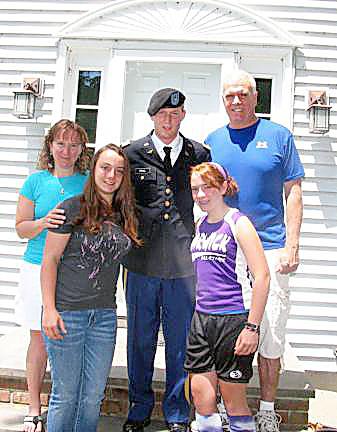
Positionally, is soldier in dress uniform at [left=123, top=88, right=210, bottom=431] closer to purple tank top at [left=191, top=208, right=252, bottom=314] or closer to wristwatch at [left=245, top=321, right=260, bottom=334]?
purple tank top at [left=191, top=208, right=252, bottom=314]

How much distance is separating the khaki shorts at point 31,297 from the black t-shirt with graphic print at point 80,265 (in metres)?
0.44

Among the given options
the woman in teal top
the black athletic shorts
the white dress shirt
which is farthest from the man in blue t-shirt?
the woman in teal top

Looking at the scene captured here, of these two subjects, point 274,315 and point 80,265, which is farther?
point 274,315

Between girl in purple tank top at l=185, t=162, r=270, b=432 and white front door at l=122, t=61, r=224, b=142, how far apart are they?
2456mm

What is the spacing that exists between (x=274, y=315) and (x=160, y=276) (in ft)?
1.93

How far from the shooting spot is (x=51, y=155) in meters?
2.64

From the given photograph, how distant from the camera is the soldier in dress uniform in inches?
100

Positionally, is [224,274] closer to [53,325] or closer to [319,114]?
[53,325]

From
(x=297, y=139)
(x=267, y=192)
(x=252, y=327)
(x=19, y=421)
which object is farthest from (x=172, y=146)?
(x=297, y=139)

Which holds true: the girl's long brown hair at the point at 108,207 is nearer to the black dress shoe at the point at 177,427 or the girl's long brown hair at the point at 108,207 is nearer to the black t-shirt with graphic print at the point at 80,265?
the black t-shirt with graphic print at the point at 80,265

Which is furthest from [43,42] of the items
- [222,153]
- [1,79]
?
[222,153]

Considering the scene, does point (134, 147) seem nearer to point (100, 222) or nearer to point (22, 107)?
point (100, 222)

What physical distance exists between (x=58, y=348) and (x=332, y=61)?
3.61m

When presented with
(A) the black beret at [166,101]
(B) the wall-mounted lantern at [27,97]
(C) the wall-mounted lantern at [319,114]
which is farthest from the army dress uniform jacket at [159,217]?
(B) the wall-mounted lantern at [27,97]
